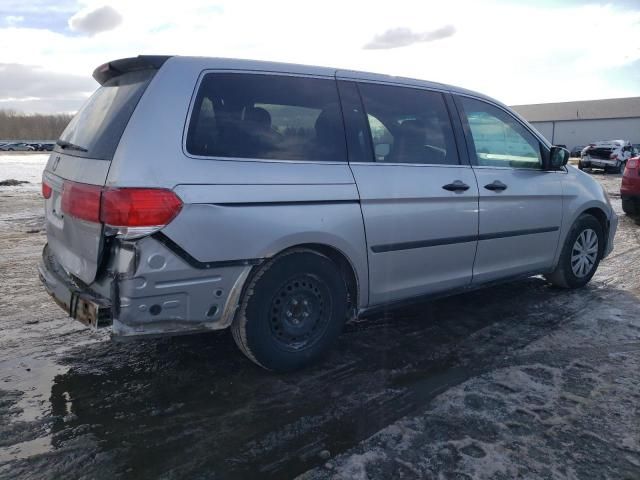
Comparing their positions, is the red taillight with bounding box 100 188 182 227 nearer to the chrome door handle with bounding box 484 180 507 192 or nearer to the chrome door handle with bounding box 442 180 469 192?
the chrome door handle with bounding box 442 180 469 192

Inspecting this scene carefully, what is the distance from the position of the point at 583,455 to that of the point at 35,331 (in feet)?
12.9

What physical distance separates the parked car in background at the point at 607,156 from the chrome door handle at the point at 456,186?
2504 centimetres

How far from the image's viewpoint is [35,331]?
4188 millimetres

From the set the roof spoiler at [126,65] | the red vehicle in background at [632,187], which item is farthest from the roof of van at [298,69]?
the red vehicle in background at [632,187]

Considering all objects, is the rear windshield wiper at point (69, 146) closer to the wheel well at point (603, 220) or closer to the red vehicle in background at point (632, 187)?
the wheel well at point (603, 220)

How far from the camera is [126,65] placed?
3262mm

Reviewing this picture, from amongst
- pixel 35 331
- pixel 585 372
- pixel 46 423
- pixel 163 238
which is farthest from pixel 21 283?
pixel 585 372

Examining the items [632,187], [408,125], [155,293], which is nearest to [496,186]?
[408,125]

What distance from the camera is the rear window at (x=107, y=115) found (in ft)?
9.86

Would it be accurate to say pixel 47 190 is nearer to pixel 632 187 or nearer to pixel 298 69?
pixel 298 69

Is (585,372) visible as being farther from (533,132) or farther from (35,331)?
(35,331)

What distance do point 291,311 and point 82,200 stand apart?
1.43m

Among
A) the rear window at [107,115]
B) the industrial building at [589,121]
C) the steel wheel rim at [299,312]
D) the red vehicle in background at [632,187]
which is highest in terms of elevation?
the industrial building at [589,121]

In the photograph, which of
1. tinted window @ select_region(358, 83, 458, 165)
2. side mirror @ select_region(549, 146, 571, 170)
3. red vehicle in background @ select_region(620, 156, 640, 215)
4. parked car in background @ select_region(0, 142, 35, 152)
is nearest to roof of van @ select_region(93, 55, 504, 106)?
tinted window @ select_region(358, 83, 458, 165)
